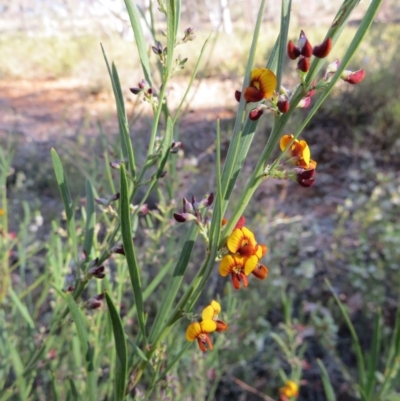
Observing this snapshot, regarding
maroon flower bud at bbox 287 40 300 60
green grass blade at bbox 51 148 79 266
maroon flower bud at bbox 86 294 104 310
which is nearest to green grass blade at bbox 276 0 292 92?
maroon flower bud at bbox 287 40 300 60

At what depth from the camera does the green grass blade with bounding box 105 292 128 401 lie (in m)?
0.40

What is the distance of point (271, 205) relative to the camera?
9.37ft

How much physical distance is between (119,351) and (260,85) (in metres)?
0.28

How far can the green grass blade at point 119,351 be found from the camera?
1.32 ft

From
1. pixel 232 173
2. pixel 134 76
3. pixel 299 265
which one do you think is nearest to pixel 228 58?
pixel 134 76

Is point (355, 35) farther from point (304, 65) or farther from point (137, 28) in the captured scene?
point (137, 28)

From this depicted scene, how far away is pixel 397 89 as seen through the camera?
181 inches

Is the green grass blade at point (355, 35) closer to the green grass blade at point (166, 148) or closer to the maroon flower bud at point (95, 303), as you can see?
the green grass blade at point (166, 148)

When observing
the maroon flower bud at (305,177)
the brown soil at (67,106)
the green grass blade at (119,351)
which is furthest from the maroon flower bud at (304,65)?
the brown soil at (67,106)

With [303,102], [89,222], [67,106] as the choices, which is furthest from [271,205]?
[67,106]

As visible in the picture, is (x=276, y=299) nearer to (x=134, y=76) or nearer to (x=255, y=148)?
(x=255, y=148)

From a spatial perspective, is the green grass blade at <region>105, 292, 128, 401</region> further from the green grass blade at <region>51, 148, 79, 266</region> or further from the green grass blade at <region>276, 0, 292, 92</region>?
the green grass blade at <region>276, 0, 292, 92</region>

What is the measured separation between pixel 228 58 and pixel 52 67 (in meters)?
3.89

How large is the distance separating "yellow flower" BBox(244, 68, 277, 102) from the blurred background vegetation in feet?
1.49
